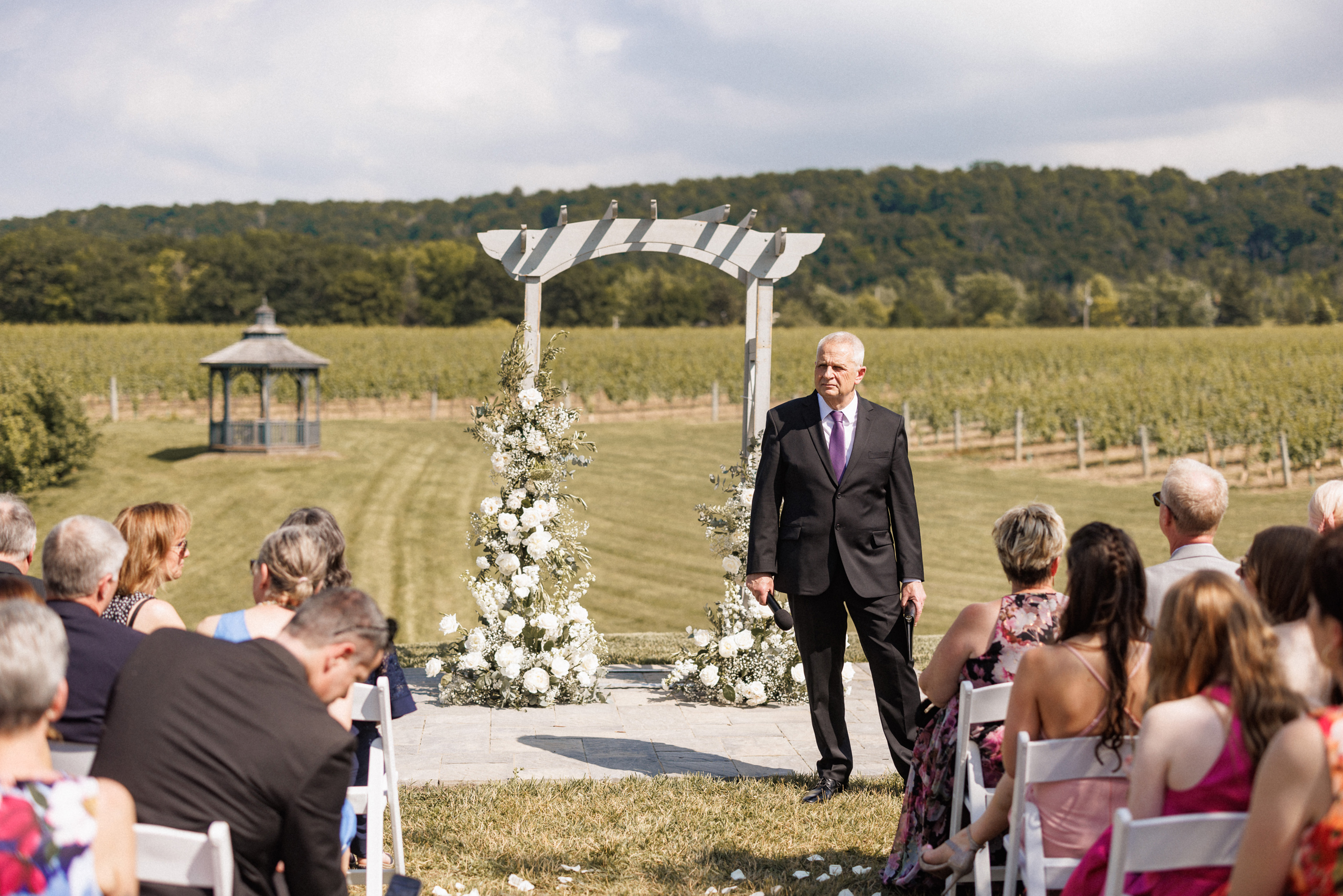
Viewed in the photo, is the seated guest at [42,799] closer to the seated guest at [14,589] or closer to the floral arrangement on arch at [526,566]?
the seated guest at [14,589]

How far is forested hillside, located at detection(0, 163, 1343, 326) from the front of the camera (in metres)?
58.4

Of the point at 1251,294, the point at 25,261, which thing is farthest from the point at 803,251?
the point at 1251,294

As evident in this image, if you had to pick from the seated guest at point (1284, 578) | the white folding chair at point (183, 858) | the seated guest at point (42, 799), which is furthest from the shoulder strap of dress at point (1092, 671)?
the seated guest at point (42, 799)

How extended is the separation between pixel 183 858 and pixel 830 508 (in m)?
2.77

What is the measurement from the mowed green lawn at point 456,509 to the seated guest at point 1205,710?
7485 millimetres

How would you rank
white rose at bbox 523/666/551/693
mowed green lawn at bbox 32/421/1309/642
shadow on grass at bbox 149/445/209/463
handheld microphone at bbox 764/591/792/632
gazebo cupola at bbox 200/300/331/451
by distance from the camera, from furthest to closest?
gazebo cupola at bbox 200/300/331/451
shadow on grass at bbox 149/445/209/463
mowed green lawn at bbox 32/421/1309/642
white rose at bbox 523/666/551/693
handheld microphone at bbox 764/591/792/632

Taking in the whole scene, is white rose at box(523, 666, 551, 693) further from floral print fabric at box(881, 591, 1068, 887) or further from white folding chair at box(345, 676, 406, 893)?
floral print fabric at box(881, 591, 1068, 887)

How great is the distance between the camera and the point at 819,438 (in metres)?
4.21

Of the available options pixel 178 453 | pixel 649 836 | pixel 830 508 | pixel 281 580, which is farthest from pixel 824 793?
pixel 178 453

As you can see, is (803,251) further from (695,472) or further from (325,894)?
(695,472)

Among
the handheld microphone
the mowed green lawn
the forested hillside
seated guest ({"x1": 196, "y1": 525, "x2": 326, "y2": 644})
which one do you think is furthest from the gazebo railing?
the forested hillside

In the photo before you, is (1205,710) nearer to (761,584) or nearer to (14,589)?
(761,584)

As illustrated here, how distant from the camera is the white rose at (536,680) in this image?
17.7 feet

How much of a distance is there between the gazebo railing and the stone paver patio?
14210mm
